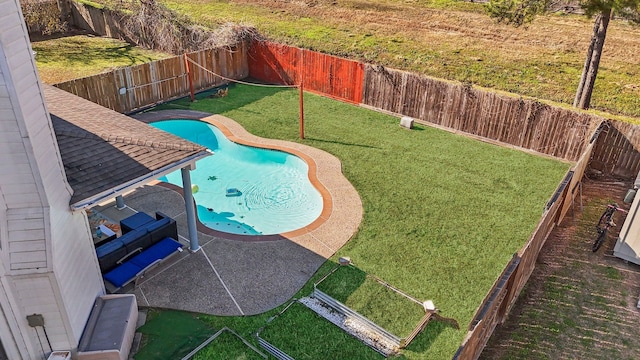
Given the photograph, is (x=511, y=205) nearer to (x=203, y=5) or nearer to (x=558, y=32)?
(x=558, y=32)

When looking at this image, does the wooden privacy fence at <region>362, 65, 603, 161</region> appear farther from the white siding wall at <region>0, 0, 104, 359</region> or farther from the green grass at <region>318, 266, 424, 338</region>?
the white siding wall at <region>0, 0, 104, 359</region>

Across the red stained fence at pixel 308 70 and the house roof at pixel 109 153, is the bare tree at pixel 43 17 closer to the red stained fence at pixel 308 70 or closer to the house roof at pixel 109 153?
the red stained fence at pixel 308 70

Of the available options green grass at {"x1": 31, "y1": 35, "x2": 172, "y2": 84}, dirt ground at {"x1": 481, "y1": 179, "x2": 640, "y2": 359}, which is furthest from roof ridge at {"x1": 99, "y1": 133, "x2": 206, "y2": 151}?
green grass at {"x1": 31, "y1": 35, "x2": 172, "y2": 84}

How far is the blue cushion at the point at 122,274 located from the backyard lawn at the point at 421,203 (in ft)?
5.59

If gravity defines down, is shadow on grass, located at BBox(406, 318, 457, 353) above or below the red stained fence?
below

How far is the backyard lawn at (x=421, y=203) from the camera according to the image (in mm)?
10508

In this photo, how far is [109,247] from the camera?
1081 cm

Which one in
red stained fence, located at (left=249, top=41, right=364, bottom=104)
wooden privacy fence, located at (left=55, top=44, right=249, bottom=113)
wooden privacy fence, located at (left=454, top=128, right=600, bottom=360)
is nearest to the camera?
wooden privacy fence, located at (left=454, top=128, right=600, bottom=360)

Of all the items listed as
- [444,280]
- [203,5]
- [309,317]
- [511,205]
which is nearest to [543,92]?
[511,205]

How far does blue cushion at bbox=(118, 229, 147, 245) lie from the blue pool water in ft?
8.52

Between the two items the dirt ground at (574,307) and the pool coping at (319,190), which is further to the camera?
the pool coping at (319,190)

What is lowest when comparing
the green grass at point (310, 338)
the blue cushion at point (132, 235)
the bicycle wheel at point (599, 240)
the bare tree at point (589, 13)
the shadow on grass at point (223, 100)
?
the green grass at point (310, 338)

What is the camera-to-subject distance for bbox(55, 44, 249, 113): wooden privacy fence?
18953mm

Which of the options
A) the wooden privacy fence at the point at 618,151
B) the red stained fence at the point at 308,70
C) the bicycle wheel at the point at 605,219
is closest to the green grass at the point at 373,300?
the bicycle wheel at the point at 605,219
